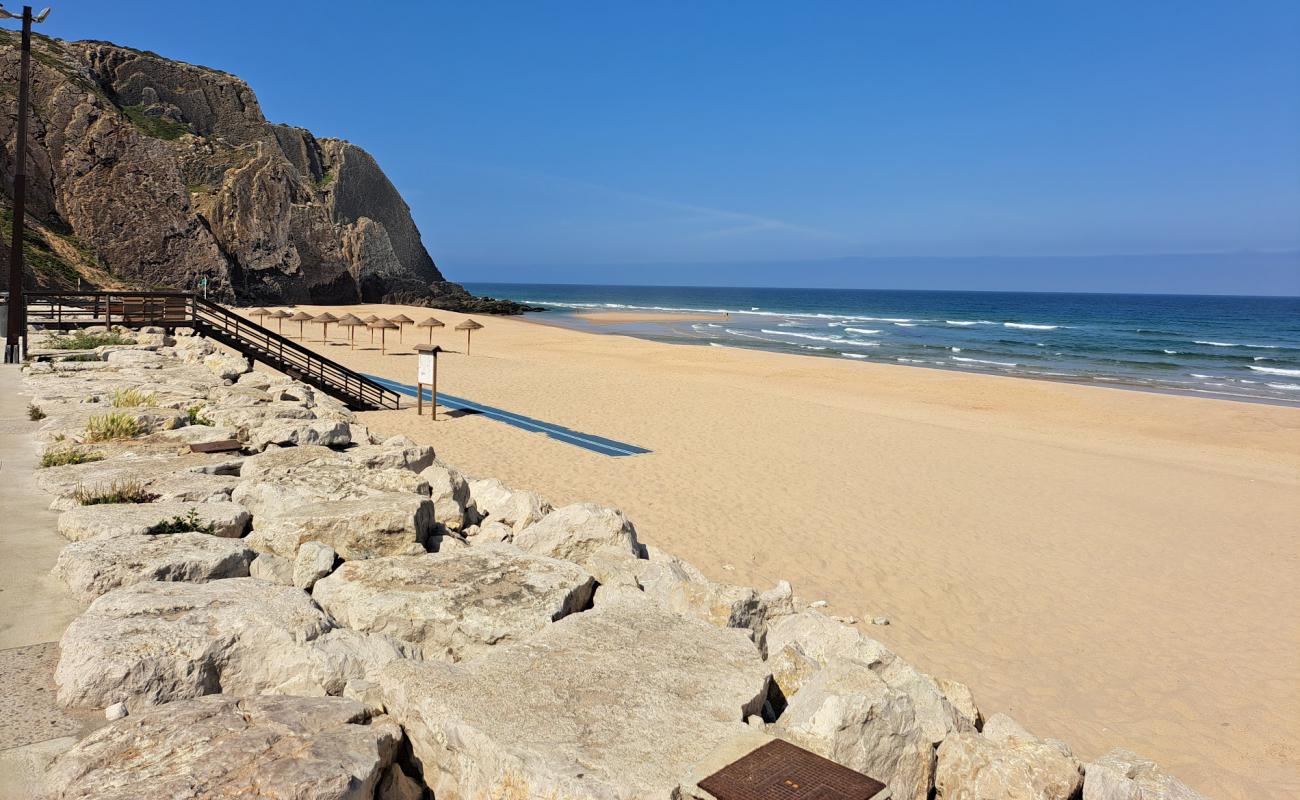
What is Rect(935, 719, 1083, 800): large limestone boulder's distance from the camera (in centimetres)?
349

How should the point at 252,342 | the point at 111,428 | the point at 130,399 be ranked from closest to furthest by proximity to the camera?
the point at 111,428
the point at 130,399
the point at 252,342

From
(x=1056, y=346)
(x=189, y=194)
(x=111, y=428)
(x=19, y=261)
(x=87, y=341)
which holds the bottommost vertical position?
(x=111, y=428)

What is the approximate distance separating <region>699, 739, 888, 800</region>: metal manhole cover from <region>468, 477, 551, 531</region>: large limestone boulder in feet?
13.3

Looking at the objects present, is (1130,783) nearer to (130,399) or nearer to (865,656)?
(865,656)

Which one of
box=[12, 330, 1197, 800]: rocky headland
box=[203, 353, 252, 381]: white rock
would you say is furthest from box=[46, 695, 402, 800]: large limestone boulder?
box=[203, 353, 252, 381]: white rock

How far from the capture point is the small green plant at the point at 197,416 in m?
9.30

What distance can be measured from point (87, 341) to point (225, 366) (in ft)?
14.0

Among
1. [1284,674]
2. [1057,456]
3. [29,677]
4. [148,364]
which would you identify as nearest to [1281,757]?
[1284,674]

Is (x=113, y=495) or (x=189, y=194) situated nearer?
(x=113, y=495)

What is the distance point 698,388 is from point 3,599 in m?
21.8

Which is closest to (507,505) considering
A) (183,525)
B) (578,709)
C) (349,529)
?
(349,529)

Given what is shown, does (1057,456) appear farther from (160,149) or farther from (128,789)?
(160,149)

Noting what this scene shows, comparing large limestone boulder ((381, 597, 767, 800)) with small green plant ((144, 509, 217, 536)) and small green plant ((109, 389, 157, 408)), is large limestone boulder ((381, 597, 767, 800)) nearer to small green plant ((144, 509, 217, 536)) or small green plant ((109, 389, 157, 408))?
small green plant ((144, 509, 217, 536))

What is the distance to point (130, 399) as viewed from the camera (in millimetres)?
9797
